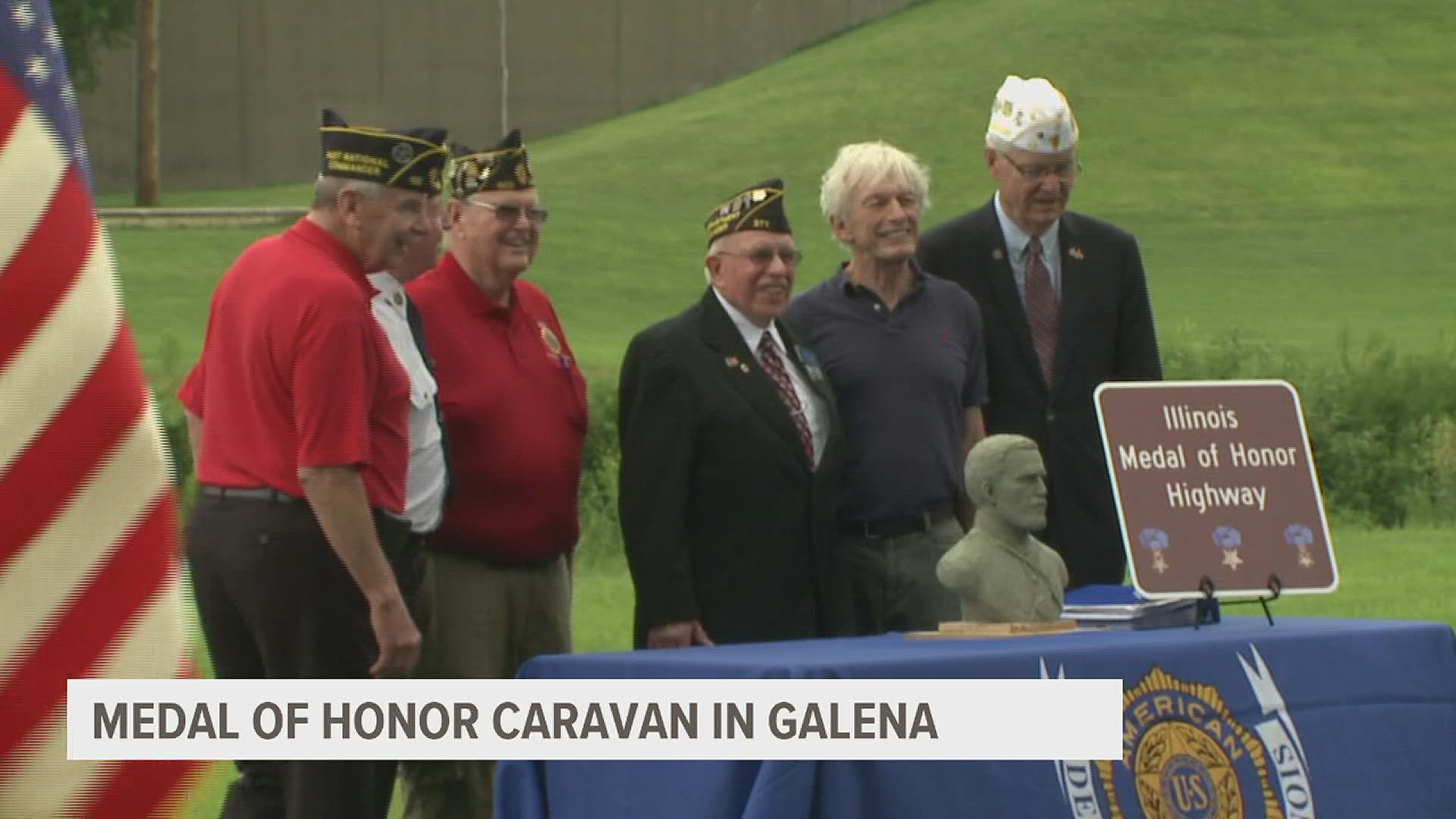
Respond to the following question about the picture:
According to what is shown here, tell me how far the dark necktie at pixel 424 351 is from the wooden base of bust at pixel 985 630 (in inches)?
41.2

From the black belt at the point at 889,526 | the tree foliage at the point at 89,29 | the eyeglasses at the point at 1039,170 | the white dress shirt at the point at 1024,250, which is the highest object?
the eyeglasses at the point at 1039,170

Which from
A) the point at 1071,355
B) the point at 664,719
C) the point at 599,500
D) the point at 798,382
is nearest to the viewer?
the point at 664,719

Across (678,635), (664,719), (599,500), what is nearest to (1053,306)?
(678,635)

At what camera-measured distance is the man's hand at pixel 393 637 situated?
4.76 m

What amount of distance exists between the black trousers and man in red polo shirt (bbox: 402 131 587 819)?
0.48 m

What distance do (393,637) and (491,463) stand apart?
2.09 feet

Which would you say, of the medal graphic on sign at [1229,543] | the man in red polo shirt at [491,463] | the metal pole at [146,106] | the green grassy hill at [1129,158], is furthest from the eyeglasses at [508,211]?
the metal pole at [146,106]

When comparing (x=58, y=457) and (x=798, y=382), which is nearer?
(x=58, y=457)

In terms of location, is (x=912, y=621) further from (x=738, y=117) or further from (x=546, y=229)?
(x=738, y=117)

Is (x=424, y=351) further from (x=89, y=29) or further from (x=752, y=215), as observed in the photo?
(x=89, y=29)

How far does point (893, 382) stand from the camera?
5.65 m

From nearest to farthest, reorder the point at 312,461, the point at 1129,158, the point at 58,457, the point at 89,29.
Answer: the point at 58,457 < the point at 312,461 < the point at 89,29 < the point at 1129,158

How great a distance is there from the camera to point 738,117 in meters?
41.4

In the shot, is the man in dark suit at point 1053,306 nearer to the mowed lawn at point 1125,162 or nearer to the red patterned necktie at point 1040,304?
the red patterned necktie at point 1040,304
